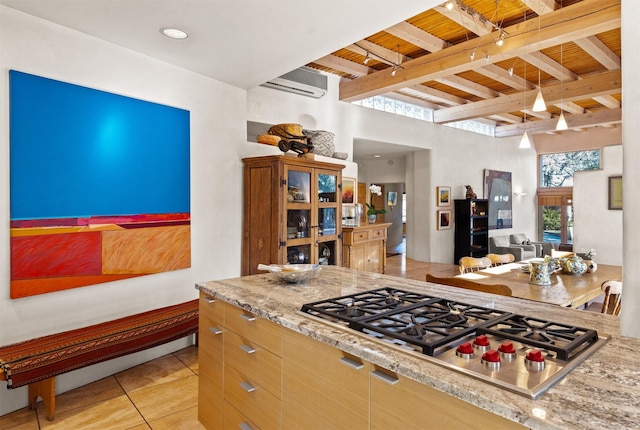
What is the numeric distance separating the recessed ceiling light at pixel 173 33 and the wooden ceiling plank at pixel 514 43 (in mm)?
3118

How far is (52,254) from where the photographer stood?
8.52ft

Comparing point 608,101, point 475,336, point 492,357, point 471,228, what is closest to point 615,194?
point 608,101

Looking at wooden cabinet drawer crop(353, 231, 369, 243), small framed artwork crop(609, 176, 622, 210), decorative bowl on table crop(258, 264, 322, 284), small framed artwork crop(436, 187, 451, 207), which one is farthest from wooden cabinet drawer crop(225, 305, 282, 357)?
small framed artwork crop(436, 187, 451, 207)

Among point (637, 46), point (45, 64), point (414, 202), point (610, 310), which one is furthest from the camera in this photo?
point (414, 202)

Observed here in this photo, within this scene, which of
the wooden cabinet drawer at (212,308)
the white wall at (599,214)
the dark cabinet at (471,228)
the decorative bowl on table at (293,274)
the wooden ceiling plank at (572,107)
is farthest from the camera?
the dark cabinet at (471,228)

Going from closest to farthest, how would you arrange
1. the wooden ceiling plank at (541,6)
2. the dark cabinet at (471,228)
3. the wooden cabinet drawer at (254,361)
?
the wooden cabinet drawer at (254,361) < the wooden ceiling plank at (541,6) < the dark cabinet at (471,228)

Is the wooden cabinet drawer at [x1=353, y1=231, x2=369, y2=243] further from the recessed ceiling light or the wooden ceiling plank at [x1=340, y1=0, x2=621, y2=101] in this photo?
the recessed ceiling light

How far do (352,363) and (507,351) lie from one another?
467mm

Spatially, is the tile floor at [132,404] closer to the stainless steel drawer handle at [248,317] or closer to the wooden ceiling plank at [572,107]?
the stainless steel drawer handle at [248,317]

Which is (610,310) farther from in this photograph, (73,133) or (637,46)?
(73,133)

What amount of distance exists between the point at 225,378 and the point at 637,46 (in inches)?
86.5

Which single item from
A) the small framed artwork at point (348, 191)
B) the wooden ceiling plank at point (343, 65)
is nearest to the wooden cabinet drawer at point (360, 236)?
the small framed artwork at point (348, 191)

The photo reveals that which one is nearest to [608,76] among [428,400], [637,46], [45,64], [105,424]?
[637,46]

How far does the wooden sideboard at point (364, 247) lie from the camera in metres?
5.06
